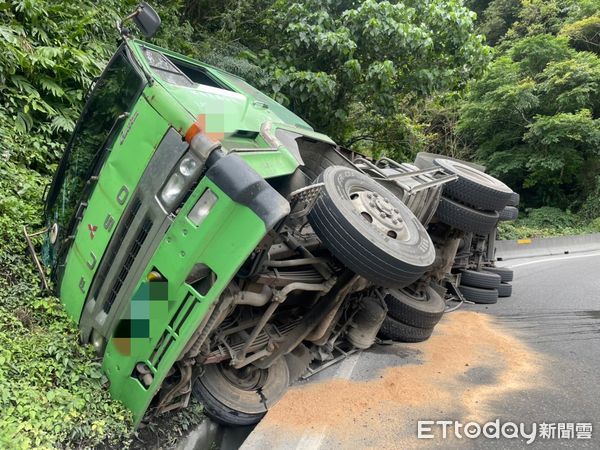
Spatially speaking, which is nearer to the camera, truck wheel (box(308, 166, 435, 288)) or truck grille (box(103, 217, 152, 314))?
truck grille (box(103, 217, 152, 314))

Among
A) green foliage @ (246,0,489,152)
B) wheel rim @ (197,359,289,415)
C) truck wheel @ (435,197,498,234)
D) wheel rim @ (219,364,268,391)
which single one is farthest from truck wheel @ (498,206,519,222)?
wheel rim @ (219,364,268,391)

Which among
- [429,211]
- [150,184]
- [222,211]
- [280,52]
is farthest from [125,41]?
[280,52]

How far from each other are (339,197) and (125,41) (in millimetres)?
1770

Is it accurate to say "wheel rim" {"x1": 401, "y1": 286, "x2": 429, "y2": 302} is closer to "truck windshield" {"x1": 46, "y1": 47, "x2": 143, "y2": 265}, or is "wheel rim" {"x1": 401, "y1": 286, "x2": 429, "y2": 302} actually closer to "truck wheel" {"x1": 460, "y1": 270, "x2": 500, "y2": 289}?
"truck wheel" {"x1": 460, "y1": 270, "x2": 500, "y2": 289}

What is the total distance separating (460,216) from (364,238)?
2.32 metres

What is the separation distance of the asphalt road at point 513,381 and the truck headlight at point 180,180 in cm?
144

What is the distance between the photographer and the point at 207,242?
81.5 inches

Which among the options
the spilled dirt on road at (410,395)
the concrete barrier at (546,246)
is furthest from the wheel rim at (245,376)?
the concrete barrier at (546,246)

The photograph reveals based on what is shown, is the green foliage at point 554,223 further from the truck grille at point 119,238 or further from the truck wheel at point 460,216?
the truck grille at point 119,238

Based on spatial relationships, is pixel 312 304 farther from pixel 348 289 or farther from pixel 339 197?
pixel 339 197

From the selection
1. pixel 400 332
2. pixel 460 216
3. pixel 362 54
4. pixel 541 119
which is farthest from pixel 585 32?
pixel 400 332

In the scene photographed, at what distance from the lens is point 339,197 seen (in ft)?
9.21

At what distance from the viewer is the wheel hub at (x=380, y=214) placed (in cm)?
302

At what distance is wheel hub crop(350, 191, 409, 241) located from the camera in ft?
9.89
